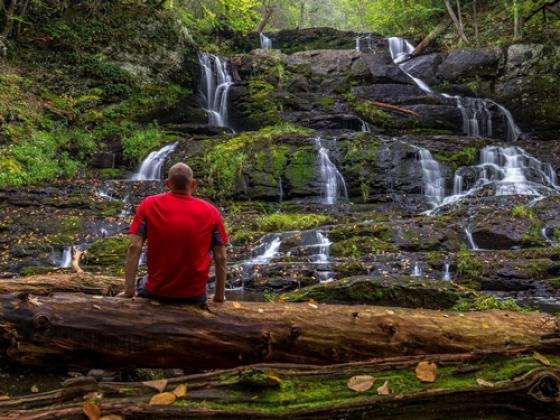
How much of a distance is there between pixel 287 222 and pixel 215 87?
12.1 m

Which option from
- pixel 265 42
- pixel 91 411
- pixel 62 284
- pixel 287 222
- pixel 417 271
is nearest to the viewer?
pixel 91 411

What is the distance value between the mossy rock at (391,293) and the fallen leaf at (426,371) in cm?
422

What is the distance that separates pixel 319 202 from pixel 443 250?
5668 millimetres

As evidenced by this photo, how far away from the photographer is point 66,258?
37.4 ft

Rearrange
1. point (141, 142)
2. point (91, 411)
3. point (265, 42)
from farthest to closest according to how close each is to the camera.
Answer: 1. point (265, 42)
2. point (141, 142)
3. point (91, 411)

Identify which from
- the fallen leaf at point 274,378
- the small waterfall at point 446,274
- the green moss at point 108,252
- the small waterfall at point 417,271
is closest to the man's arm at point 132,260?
the fallen leaf at point 274,378

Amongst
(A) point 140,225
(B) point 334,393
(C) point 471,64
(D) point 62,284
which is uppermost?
(C) point 471,64

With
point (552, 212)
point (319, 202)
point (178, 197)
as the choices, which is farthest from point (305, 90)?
point (178, 197)

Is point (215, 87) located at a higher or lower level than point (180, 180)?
higher

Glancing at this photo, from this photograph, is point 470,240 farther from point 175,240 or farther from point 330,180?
point 175,240

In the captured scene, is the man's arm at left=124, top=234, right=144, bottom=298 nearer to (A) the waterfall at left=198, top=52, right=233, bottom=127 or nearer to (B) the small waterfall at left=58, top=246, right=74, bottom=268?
(B) the small waterfall at left=58, top=246, right=74, bottom=268

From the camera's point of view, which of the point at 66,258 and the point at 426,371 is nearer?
the point at 426,371

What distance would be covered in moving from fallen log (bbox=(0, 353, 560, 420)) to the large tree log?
30 centimetres

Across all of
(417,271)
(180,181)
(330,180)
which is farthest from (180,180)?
(330,180)
